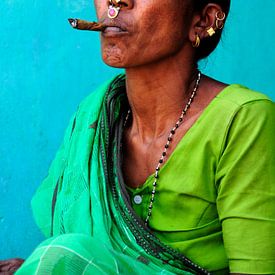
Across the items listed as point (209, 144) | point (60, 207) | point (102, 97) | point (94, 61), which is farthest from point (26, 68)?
point (209, 144)

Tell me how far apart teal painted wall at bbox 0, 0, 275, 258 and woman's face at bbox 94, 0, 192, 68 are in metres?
0.93

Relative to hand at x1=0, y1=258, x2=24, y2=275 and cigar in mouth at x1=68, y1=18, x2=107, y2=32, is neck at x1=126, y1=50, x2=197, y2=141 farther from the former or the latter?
hand at x1=0, y1=258, x2=24, y2=275

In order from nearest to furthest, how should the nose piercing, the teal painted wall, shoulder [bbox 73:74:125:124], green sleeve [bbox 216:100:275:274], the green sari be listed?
the green sari, green sleeve [bbox 216:100:275:274], the nose piercing, shoulder [bbox 73:74:125:124], the teal painted wall

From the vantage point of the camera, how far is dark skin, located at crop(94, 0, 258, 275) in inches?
86.8

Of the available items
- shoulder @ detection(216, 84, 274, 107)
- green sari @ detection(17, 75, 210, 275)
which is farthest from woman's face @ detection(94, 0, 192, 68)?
green sari @ detection(17, 75, 210, 275)

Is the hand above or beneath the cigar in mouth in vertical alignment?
beneath

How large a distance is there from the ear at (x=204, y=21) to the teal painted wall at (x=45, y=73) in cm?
84

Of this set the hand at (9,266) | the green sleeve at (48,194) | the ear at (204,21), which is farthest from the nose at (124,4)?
the hand at (9,266)

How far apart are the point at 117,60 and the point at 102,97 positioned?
36 centimetres

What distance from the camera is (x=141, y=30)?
7.24 feet

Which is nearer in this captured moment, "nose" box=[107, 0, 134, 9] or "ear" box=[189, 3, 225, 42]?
"nose" box=[107, 0, 134, 9]

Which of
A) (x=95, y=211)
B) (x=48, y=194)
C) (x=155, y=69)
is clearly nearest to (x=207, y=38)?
(x=155, y=69)

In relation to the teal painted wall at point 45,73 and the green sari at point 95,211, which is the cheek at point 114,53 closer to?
the green sari at point 95,211

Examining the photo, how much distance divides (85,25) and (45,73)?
110cm
